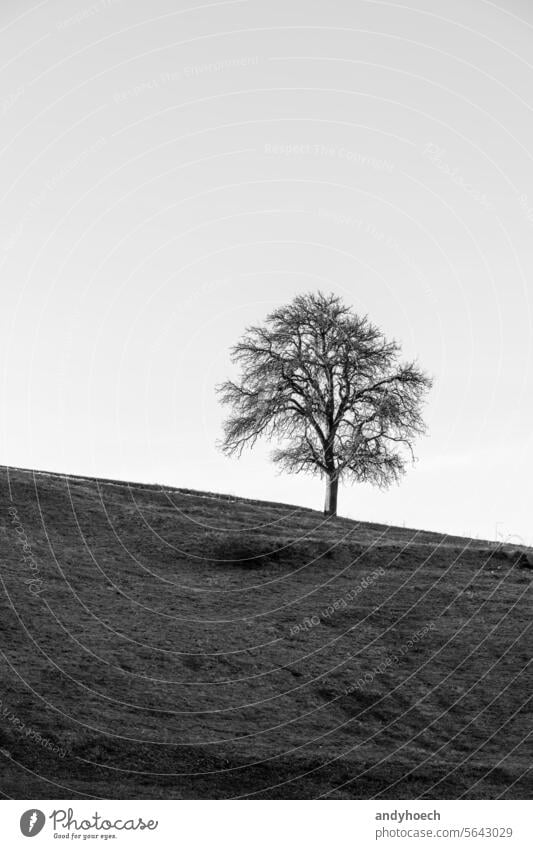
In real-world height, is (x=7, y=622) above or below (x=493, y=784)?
above

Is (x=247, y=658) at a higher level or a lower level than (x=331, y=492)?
lower

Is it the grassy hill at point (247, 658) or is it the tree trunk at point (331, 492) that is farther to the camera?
the tree trunk at point (331, 492)

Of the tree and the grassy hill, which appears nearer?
the grassy hill

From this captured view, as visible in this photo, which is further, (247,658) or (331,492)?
(331,492)

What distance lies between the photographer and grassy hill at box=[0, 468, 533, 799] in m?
22.8

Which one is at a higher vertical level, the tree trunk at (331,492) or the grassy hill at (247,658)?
the tree trunk at (331,492)

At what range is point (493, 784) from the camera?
2380 centimetres

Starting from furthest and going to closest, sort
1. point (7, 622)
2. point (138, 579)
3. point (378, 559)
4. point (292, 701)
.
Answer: point (378, 559) < point (138, 579) < point (7, 622) < point (292, 701)

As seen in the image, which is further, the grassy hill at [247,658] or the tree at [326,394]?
the tree at [326,394]

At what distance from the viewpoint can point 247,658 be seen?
99.0 feet

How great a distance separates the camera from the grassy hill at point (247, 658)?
22.8 metres
